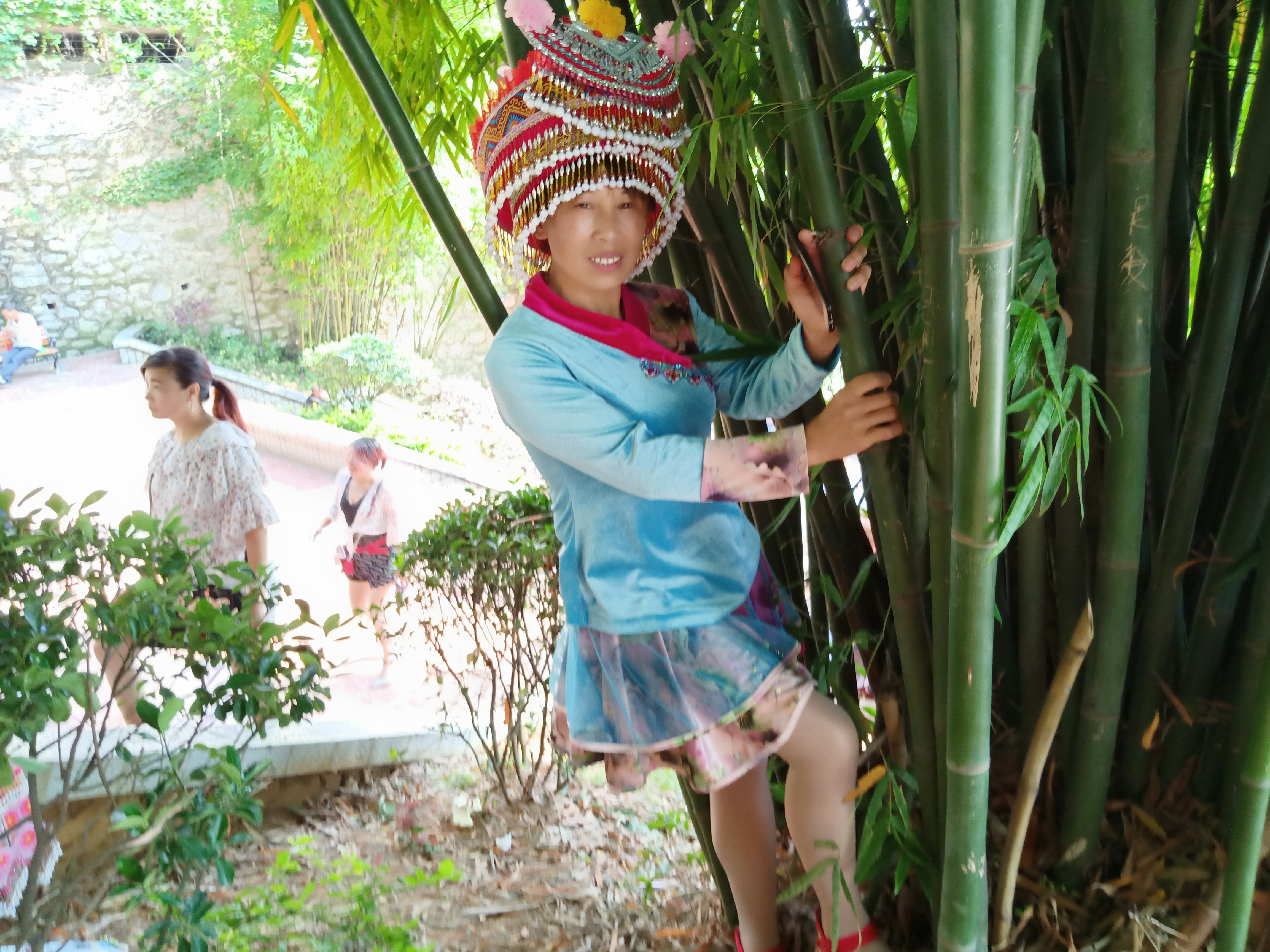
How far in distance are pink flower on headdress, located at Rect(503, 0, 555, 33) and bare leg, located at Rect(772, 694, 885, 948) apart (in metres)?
0.76

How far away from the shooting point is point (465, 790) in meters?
2.47

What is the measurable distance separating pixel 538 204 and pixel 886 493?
48 cm

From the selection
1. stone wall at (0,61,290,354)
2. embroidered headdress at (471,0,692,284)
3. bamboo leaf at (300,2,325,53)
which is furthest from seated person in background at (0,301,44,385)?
embroidered headdress at (471,0,692,284)

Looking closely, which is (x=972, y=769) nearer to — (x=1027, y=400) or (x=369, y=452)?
(x=1027, y=400)

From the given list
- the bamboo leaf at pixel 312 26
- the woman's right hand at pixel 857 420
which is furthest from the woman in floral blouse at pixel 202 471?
the woman's right hand at pixel 857 420

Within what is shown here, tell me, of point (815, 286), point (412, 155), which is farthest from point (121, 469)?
point (815, 286)

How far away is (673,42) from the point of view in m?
1.05

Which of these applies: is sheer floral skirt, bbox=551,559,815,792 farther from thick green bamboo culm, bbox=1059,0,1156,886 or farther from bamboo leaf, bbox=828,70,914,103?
bamboo leaf, bbox=828,70,914,103

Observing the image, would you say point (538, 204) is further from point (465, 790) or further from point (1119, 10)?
point (465, 790)

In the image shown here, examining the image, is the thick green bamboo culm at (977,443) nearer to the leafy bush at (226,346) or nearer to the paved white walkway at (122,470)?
the paved white walkway at (122,470)

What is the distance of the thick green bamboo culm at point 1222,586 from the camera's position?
91 cm

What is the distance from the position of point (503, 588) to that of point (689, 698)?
1.24 metres

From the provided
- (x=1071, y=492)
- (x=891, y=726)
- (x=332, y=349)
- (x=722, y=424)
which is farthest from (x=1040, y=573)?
(x=332, y=349)

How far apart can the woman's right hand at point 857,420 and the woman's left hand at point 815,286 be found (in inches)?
3.6
